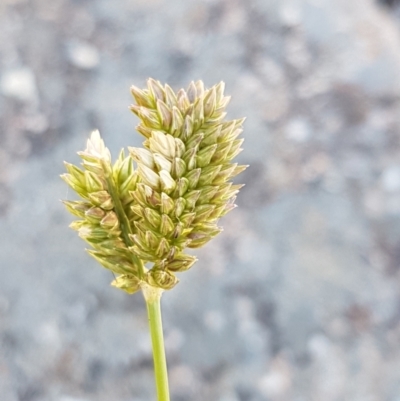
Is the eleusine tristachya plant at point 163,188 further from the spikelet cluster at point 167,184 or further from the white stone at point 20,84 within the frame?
the white stone at point 20,84

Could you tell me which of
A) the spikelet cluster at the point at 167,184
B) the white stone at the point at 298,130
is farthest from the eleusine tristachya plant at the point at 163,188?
the white stone at the point at 298,130

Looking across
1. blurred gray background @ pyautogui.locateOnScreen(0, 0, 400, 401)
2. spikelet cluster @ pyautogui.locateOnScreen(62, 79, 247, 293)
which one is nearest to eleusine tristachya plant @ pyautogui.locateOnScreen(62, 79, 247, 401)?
spikelet cluster @ pyautogui.locateOnScreen(62, 79, 247, 293)

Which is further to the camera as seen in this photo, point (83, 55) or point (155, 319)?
point (83, 55)

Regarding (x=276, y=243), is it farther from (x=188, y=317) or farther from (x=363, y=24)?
(x=363, y=24)

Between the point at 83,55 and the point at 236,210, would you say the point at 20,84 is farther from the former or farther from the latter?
the point at 236,210

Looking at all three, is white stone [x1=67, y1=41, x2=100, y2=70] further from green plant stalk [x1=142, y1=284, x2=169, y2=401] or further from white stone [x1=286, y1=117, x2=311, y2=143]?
green plant stalk [x1=142, y1=284, x2=169, y2=401]

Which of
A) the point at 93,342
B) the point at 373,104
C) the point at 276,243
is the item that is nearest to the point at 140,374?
the point at 93,342

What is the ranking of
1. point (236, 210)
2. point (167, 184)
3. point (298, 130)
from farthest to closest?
point (298, 130) → point (236, 210) → point (167, 184)

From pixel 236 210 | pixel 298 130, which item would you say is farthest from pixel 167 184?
pixel 298 130
